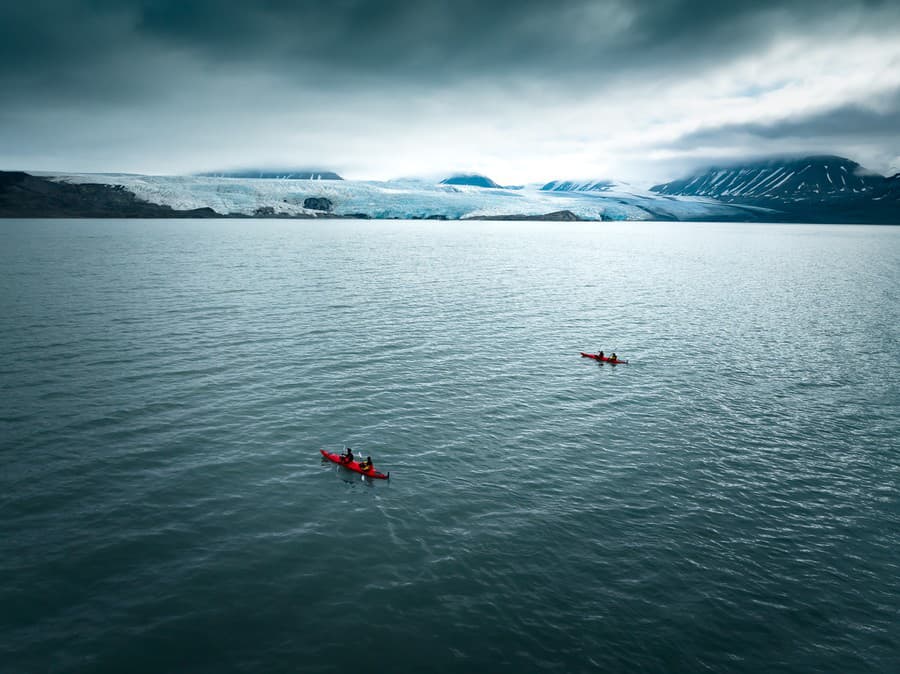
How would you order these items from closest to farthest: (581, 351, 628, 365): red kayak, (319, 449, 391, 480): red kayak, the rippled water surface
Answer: the rippled water surface → (319, 449, 391, 480): red kayak → (581, 351, 628, 365): red kayak

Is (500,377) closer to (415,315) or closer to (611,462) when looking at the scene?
(611,462)

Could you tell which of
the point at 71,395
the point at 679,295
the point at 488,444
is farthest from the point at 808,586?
the point at 679,295

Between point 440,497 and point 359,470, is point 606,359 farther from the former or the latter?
point 359,470

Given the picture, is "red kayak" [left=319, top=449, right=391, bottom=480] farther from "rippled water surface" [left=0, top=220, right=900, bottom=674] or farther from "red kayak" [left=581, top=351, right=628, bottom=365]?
"red kayak" [left=581, top=351, right=628, bottom=365]

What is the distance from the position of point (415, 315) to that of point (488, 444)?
35983 mm

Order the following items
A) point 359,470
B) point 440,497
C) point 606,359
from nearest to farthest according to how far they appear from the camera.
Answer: point 440,497
point 359,470
point 606,359

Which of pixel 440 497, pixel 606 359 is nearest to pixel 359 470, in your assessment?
pixel 440 497

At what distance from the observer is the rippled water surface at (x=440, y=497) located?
19.2 meters

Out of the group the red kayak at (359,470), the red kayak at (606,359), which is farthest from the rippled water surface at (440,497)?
the red kayak at (606,359)

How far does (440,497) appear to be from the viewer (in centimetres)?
2777

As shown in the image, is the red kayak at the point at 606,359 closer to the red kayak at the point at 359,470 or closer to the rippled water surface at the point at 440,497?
the rippled water surface at the point at 440,497

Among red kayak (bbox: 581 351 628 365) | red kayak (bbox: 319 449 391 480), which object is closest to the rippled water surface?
red kayak (bbox: 319 449 391 480)

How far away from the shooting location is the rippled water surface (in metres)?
19.2

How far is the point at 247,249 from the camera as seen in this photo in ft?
468
